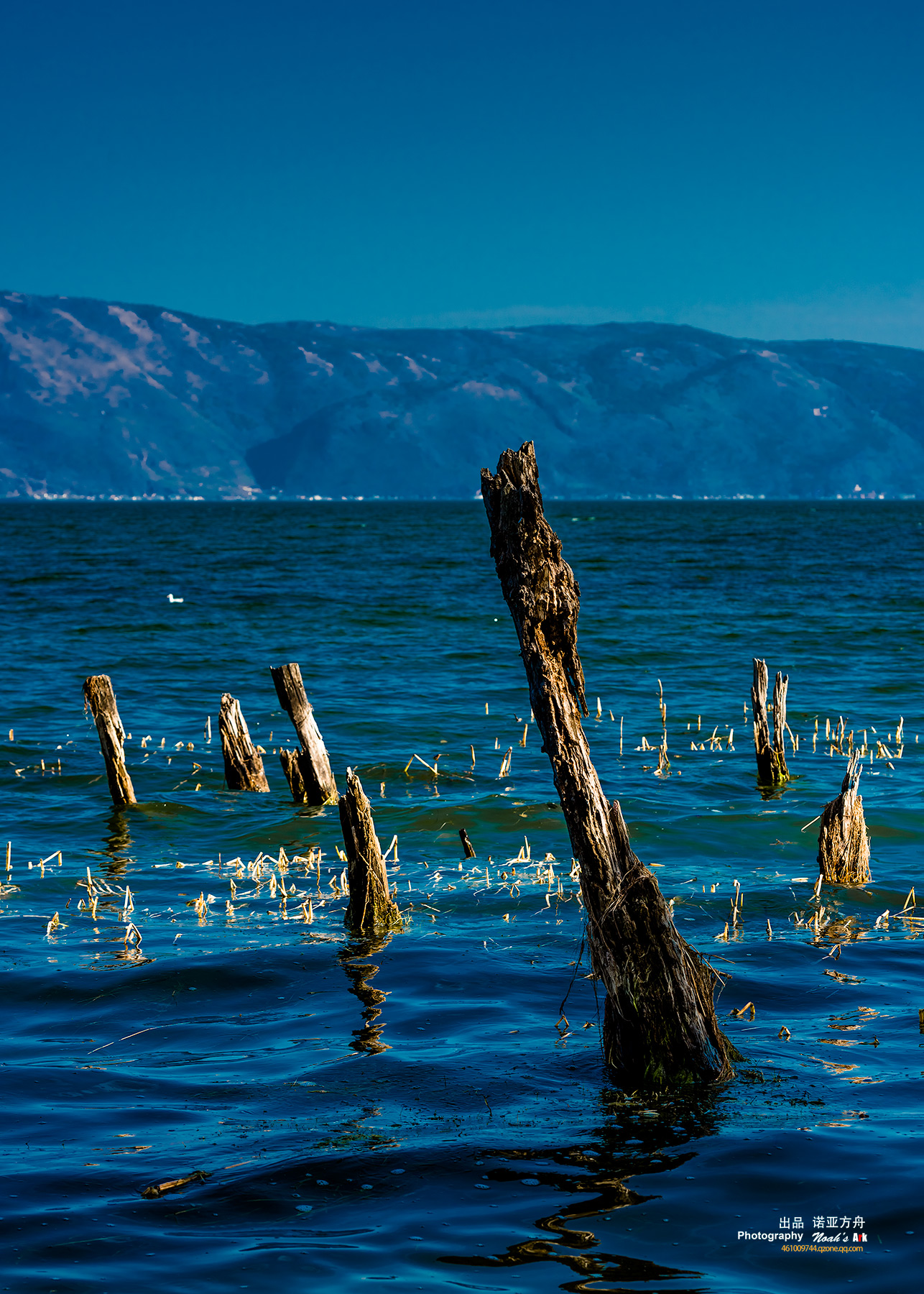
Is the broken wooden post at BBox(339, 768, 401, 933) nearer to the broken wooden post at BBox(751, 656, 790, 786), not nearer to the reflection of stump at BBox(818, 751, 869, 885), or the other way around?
the reflection of stump at BBox(818, 751, 869, 885)

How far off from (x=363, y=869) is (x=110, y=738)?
678 cm

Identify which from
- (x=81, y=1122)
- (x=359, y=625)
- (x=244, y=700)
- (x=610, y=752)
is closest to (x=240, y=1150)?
(x=81, y=1122)

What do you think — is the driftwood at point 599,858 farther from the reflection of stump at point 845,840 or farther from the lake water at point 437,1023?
the reflection of stump at point 845,840

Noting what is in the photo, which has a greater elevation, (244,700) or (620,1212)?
(244,700)

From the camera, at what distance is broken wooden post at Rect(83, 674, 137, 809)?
16484 mm

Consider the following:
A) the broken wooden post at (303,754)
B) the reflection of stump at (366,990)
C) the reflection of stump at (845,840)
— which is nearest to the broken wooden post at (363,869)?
the reflection of stump at (366,990)

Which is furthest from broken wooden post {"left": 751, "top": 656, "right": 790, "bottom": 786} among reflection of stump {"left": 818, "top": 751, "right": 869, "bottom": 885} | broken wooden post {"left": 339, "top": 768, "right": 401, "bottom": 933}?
broken wooden post {"left": 339, "top": 768, "right": 401, "bottom": 933}

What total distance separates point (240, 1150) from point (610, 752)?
13.4 meters

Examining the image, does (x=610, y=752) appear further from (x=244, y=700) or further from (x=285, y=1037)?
(x=285, y=1037)

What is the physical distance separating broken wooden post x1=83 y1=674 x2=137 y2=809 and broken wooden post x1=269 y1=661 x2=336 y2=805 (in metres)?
2.16

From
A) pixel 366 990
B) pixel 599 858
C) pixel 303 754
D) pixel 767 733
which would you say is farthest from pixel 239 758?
pixel 599 858

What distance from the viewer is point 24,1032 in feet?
29.1

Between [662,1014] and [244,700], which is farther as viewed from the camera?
[244,700]

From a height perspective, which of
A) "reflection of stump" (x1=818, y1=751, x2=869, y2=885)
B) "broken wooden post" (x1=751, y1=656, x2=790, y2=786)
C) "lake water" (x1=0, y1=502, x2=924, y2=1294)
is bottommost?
"lake water" (x1=0, y1=502, x2=924, y2=1294)
